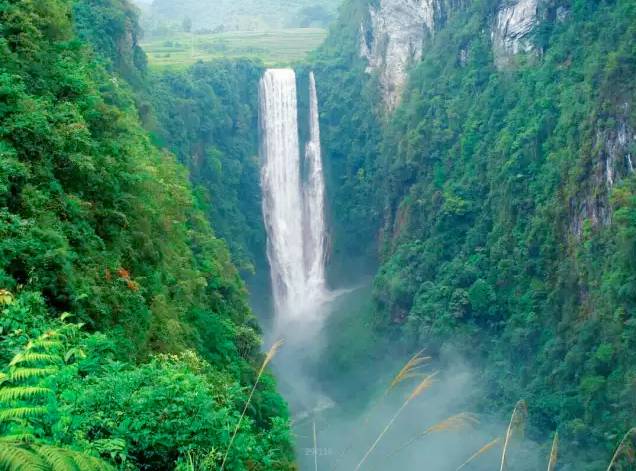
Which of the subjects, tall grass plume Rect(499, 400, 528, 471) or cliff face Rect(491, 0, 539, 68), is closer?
tall grass plume Rect(499, 400, 528, 471)

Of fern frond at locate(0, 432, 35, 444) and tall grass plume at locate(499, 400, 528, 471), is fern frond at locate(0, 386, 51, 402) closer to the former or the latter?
fern frond at locate(0, 432, 35, 444)

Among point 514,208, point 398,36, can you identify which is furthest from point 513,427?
point 398,36

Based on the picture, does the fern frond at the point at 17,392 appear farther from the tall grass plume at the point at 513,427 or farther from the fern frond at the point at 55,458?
the tall grass plume at the point at 513,427

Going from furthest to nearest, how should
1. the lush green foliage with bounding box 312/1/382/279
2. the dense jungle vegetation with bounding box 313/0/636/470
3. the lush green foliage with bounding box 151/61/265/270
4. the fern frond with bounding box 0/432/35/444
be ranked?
the lush green foliage with bounding box 312/1/382/279, the lush green foliage with bounding box 151/61/265/270, the dense jungle vegetation with bounding box 313/0/636/470, the fern frond with bounding box 0/432/35/444

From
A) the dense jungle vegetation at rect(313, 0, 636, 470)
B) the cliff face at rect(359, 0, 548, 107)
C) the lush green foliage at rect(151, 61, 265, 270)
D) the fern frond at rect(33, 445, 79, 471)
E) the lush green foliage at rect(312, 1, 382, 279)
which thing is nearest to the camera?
the fern frond at rect(33, 445, 79, 471)

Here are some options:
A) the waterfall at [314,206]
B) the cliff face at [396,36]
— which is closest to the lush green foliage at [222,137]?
the waterfall at [314,206]

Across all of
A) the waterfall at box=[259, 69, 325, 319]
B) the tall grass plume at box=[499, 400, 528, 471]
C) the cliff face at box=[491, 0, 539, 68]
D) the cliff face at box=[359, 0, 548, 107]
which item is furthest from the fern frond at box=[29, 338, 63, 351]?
the cliff face at box=[359, 0, 548, 107]

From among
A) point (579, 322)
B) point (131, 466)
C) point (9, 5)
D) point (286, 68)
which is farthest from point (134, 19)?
point (131, 466)

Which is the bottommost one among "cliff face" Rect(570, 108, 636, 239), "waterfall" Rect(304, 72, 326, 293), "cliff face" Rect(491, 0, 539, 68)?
"waterfall" Rect(304, 72, 326, 293)
